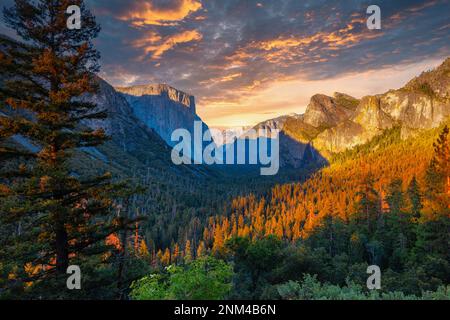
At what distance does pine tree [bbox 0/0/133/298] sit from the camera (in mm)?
10336

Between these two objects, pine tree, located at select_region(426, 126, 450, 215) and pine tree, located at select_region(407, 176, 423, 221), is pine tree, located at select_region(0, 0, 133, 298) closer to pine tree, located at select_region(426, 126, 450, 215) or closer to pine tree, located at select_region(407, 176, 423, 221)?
pine tree, located at select_region(426, 126, 450, 215)

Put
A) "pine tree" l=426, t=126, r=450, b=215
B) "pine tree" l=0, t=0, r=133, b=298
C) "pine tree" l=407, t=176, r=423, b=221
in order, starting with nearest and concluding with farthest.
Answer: "pine tree" l=0, t=0, r=133, b=298, "pine tree" l=426, t=126, r=450, b=215, "pine tree" l=407, t=176, r=423, b=221

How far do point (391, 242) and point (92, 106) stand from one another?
136 feet

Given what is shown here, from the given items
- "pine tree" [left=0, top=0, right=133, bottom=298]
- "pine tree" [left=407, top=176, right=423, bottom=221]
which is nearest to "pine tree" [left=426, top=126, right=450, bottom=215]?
"pine tree" [left=407, top=176, right=423, bottom=221]

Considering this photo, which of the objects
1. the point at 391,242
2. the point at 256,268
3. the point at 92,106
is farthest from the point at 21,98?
the point at 391,242

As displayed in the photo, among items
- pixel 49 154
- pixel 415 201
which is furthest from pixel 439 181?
pixel 49 154

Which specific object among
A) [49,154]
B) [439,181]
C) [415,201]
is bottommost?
[415,201]

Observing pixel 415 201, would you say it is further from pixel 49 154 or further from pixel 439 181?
pixel 49 154

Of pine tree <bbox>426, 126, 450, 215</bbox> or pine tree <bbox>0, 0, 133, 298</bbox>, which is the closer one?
pine tree <bbox>0, 0, 133, 298</bbox>

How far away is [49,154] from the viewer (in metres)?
11.1

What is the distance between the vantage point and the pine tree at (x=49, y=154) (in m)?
10.3

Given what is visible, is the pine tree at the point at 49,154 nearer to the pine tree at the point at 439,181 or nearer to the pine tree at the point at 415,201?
the pine tree at the point at 439,181

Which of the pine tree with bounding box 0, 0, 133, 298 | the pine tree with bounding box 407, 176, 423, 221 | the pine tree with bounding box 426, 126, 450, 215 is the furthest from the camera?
the pine tree with bounding box 407, 176, 423, 221

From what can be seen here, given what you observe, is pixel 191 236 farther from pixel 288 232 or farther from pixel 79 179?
pixel 79 179
